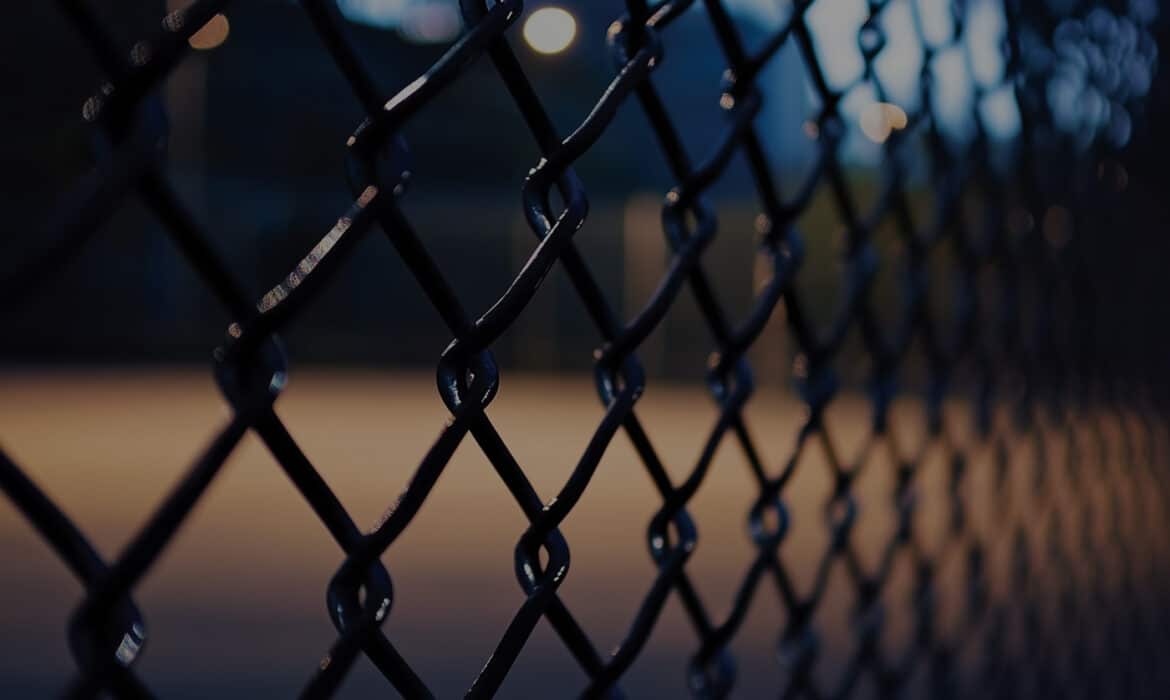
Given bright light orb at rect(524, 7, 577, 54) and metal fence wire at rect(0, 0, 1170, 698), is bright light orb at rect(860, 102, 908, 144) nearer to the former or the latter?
metal fence wire at rect(0, 0, 1170, 698)

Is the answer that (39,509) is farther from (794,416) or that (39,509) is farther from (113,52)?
(794,416)

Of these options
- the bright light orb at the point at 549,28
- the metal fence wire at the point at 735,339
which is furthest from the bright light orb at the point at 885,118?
the bright light orb at the point at 549,28

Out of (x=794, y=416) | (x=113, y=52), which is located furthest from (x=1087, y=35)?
(x=794, y=416)

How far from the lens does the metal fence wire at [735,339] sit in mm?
439

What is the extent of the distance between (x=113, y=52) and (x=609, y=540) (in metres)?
4.51

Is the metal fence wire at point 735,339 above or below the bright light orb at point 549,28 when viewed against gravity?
below

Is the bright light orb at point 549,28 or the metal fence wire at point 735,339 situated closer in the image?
the metal fence wire at point 735,339

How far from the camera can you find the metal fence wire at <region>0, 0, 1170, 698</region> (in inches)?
17.3

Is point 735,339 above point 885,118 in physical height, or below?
below

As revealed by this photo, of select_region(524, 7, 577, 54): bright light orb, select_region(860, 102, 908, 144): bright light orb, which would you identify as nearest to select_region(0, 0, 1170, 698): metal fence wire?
select_region(860, 102, 908, 144): bright light orb

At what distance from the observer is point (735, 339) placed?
30.7 inches

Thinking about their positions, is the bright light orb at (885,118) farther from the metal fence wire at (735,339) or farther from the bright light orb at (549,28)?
the bright light orb at (549,28)

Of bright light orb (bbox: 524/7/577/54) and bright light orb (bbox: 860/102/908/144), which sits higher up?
bright light orb (bbox: 524/7/577/54)

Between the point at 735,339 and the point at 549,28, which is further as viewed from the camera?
the point at 549,28
